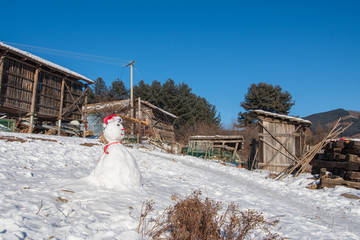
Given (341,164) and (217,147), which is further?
(217,147)

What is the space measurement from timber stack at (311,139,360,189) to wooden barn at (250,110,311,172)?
3560 millimetres

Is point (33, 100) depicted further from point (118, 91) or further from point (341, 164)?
point (118, 91)

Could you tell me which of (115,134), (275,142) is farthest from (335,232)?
(275,142)

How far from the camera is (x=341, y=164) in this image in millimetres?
10328

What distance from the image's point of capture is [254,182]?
11.5 metres

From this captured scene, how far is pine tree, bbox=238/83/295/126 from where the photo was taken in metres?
37.1

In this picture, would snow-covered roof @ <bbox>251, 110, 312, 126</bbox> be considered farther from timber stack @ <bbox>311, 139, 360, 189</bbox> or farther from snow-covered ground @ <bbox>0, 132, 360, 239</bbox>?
snow-covered ground @ <bbox>0, 132, 360, 239</bbox>

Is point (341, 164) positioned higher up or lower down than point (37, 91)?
lower down

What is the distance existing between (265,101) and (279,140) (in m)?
23.2

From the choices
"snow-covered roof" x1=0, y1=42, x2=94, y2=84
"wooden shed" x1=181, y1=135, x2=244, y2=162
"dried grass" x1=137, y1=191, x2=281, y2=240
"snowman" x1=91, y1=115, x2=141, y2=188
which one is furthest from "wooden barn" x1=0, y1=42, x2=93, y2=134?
"dried grass" x1=137, y1=191, x2=281, y2=240

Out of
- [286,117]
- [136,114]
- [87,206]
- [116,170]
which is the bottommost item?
[87,206]

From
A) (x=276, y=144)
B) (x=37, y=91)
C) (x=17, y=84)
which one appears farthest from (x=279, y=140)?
(x=17, y=84)

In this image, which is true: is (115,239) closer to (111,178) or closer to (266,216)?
(111,178)

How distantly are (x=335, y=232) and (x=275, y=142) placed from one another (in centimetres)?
1122
